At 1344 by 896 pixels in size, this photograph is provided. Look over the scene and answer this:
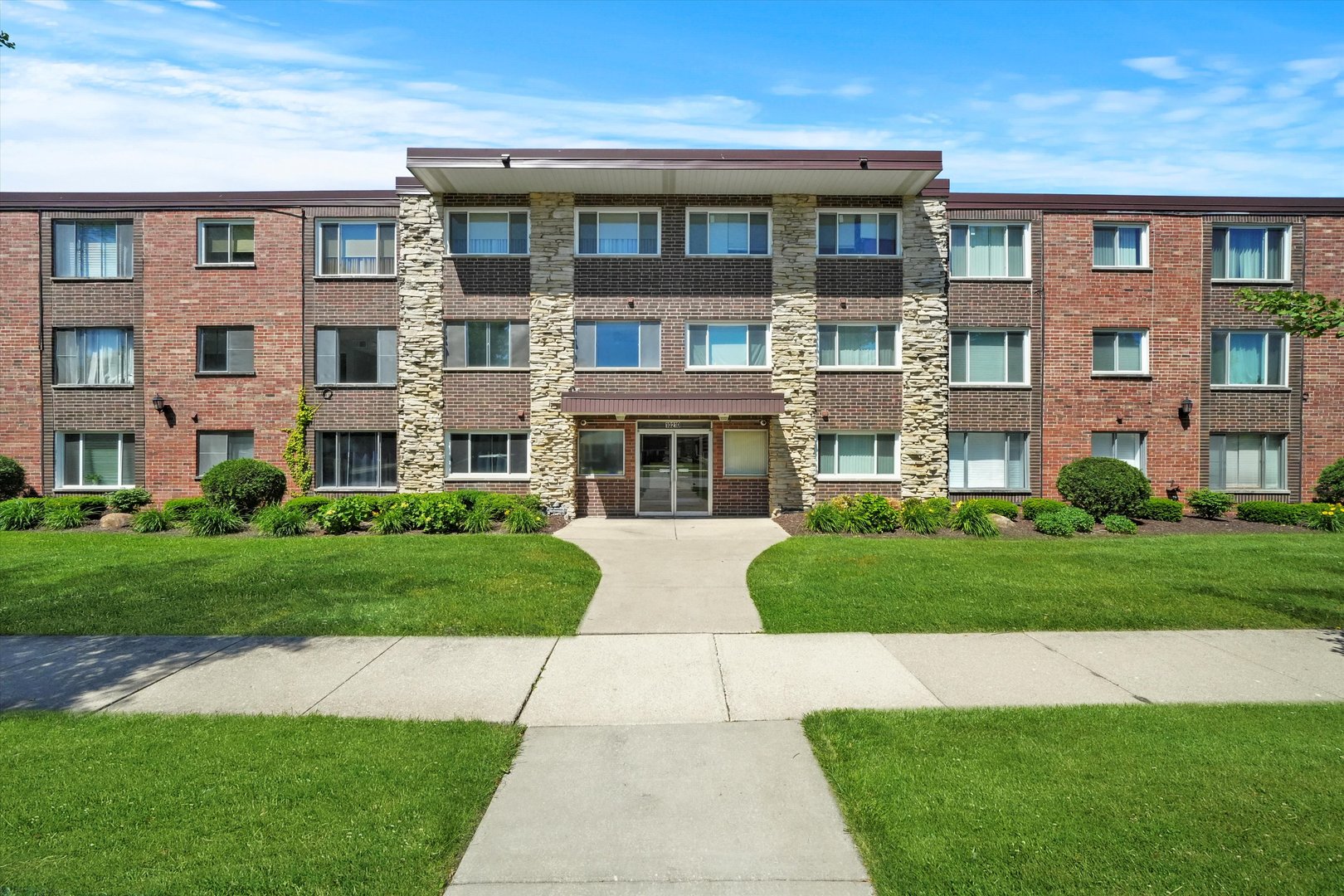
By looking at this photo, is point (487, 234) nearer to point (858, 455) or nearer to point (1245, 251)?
point (858, 455)

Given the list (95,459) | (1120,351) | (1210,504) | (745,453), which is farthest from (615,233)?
(1210,504)

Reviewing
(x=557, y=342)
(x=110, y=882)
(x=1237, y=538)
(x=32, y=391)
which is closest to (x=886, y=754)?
(x=110, y=882)

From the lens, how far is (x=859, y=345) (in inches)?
730

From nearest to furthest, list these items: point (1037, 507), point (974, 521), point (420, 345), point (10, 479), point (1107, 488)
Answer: point (974, 521)
point (1107, 488)
point (1037, 507)
point (10, 479)
point (420, 345)

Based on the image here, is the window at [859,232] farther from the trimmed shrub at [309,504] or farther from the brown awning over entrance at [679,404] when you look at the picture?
the trimmed shrub at [309,504]

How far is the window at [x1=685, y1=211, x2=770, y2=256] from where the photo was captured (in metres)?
18.4

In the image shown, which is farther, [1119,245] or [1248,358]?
[1248,358]

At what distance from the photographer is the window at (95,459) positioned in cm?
1880

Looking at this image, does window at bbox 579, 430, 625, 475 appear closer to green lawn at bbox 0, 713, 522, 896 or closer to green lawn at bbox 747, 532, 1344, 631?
green lawn at bbox 747, 532, 1344, 631

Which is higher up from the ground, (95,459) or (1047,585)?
(95,459)

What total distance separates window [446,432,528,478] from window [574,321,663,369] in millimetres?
2854

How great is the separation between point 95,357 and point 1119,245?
27953 mm

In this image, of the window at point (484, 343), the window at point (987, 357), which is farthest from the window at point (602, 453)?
the window at point (987, 357)

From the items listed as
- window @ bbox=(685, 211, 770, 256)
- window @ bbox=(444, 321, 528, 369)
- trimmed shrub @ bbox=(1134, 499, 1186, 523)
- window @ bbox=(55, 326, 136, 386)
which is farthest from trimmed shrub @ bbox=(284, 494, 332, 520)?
trimmed shrub @ bbox=(1134, 499, 1186, 523)
